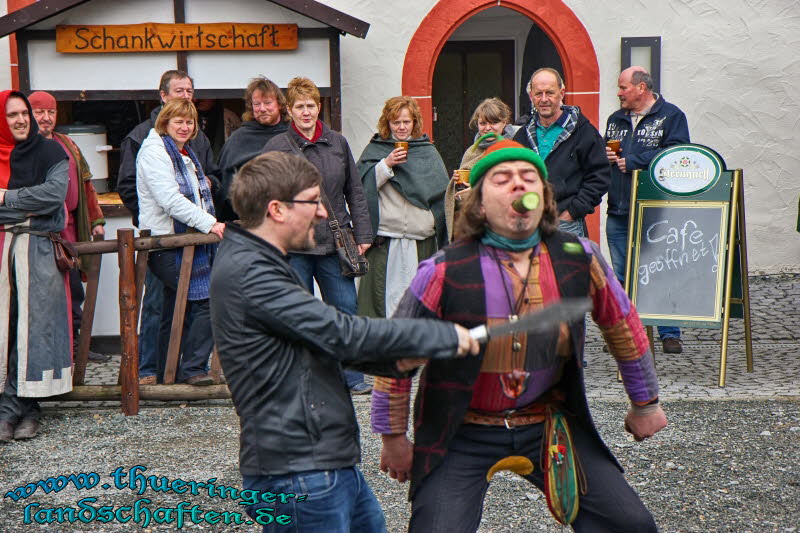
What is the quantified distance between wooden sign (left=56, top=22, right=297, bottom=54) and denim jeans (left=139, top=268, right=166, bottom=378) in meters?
2.52

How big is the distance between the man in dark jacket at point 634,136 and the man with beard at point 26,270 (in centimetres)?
367

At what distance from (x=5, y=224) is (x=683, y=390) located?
4.18 meters

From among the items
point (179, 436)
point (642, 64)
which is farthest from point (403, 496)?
point (642, 64)

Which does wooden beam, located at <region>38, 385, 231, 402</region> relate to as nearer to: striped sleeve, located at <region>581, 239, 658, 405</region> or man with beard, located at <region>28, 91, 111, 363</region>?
man with beard, located at <region>28, 91, 111, 363</region>

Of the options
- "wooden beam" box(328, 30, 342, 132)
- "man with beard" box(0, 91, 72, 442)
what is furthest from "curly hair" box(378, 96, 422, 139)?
"man with beard" box(0, 91, 72, 442)

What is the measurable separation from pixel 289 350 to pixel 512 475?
2.44 m

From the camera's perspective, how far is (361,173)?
22.5ft

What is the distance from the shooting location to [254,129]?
6754 mm

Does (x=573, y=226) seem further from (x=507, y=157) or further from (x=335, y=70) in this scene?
(x=507, y=157)

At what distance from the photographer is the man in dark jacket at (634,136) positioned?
7.12m

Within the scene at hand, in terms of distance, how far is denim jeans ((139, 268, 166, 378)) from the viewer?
6.61 meters

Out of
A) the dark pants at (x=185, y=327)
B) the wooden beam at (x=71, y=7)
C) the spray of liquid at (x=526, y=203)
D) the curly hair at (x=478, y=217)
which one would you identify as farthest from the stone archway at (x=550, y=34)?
the spray of liquid at (x=526, y=203)

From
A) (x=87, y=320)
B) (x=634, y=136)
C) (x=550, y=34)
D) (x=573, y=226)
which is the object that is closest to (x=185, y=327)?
(x=87, y=320)

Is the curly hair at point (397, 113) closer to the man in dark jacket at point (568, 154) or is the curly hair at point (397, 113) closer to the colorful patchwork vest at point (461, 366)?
the man in dark jacket at point (568, 154)
